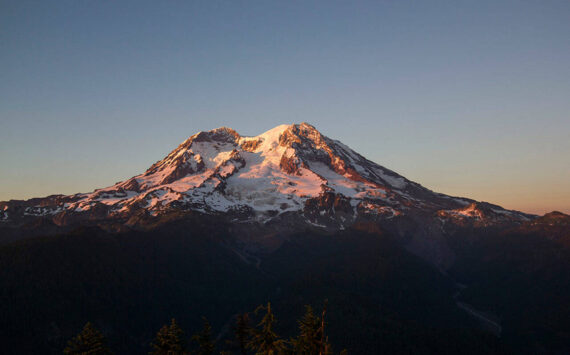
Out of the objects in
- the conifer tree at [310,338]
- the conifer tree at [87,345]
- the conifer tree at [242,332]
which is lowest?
the conifer tree at [87,345]

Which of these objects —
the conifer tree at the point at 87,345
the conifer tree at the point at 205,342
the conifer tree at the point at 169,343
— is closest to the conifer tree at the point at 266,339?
the conifer tree at the point at 205,342

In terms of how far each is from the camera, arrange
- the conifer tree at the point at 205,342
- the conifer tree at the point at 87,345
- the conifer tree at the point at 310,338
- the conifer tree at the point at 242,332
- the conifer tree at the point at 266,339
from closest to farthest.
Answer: the conifer tree at the point at 266,339 → the conifer tree at the point at 87,345 → the conifer tree at the point at 310,338 → the conifer tree at the point at 242,332 → the conifer tree at the point at 205,342

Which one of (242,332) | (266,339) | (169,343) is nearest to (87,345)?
(169,343)

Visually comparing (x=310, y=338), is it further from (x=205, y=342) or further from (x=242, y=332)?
(x=205, y=342)

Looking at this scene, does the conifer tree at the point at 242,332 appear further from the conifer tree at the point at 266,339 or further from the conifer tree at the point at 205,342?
the conifer tree at the point at 266,339

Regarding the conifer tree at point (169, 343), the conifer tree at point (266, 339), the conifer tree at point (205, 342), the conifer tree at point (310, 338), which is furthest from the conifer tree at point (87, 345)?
the conifer tree at point (310, 338)

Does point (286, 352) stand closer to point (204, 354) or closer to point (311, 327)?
point (311, 327)

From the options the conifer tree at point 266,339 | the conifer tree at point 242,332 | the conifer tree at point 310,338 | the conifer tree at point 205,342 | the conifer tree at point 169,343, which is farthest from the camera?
→ the conifer tree at point 205,342

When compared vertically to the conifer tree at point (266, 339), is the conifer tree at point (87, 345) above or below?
below

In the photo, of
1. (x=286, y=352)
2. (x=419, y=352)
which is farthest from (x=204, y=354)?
(x=419, y=352)

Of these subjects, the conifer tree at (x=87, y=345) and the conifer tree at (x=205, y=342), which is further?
the conifer tree at (x=205, y=342)

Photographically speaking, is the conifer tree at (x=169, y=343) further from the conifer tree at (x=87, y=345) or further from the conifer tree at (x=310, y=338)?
the conifer tree at (x=310, y=338)
